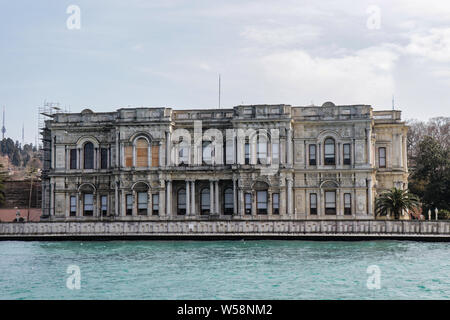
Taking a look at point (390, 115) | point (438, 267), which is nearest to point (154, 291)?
point (438, 267)

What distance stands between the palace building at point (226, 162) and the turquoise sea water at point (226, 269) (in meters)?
9.00

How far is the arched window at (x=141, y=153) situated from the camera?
41.6 m

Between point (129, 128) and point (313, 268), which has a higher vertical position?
point (129, 128)

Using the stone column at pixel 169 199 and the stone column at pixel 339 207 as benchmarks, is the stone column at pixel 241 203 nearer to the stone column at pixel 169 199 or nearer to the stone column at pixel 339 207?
the stone column at pixel 169 199

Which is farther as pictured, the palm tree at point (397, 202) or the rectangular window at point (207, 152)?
the rectangular window at point (207, 152)

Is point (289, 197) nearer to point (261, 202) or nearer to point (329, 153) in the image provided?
point (261, 202)

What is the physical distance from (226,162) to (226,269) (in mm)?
18628

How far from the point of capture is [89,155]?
1716 inches

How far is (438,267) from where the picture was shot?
23.0 metres

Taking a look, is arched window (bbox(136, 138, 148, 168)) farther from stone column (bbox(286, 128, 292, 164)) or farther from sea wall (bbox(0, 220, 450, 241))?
stone column (bbox(286, 128, 292, 164))

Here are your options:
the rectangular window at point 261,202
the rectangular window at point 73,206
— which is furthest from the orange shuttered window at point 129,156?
the rectangular window at point 261,202

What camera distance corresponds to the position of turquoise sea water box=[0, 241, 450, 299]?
61.5 feet

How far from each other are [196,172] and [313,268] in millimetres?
19124
